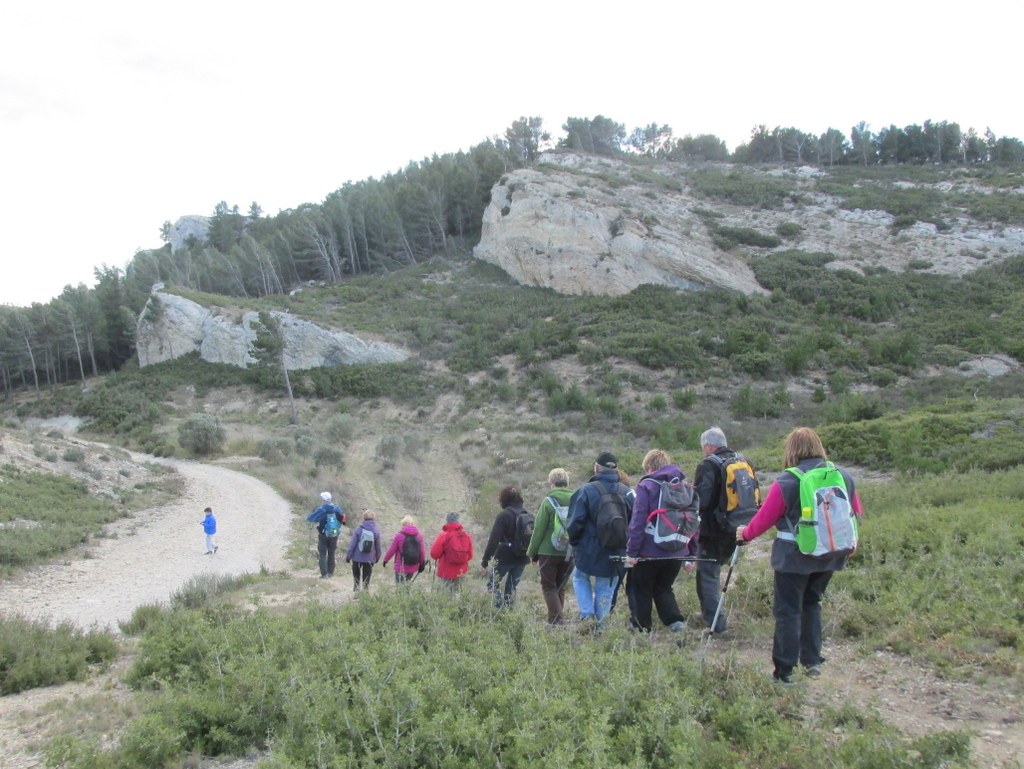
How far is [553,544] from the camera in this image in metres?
6.35

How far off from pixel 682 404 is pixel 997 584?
22637 millimetres

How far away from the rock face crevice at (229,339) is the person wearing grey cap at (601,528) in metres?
33.7

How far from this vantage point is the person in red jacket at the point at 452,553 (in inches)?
299

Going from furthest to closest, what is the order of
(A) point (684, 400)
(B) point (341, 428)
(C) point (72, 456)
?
(B) point (341, 428) → (A) point (684, 400) → (C) point (72, 456)

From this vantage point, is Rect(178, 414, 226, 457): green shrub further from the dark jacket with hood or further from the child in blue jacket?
the dark jacket with hood

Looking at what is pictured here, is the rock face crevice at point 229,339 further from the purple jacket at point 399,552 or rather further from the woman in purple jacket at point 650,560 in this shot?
the woman in purple jacket at point 650,560

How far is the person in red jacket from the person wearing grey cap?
197cm

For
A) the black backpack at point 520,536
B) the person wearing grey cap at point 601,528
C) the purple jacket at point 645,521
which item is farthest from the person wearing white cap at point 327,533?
the purple jacket at point 645,521

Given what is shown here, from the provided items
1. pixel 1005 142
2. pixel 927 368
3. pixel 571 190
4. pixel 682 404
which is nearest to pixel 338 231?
pixel 571 190

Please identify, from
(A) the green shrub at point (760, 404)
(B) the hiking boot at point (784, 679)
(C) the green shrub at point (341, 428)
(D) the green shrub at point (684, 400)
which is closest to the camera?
(B) the hiking boot at point (784, 679)

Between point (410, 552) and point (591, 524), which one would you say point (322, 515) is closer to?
point (410, 552)

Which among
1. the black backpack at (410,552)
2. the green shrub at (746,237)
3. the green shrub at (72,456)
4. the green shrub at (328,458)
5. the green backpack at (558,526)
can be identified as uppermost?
the green shrub at (746,237)

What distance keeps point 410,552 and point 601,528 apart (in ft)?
12.9

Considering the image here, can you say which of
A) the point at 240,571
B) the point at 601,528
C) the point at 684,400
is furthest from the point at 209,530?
the point at 684,400
